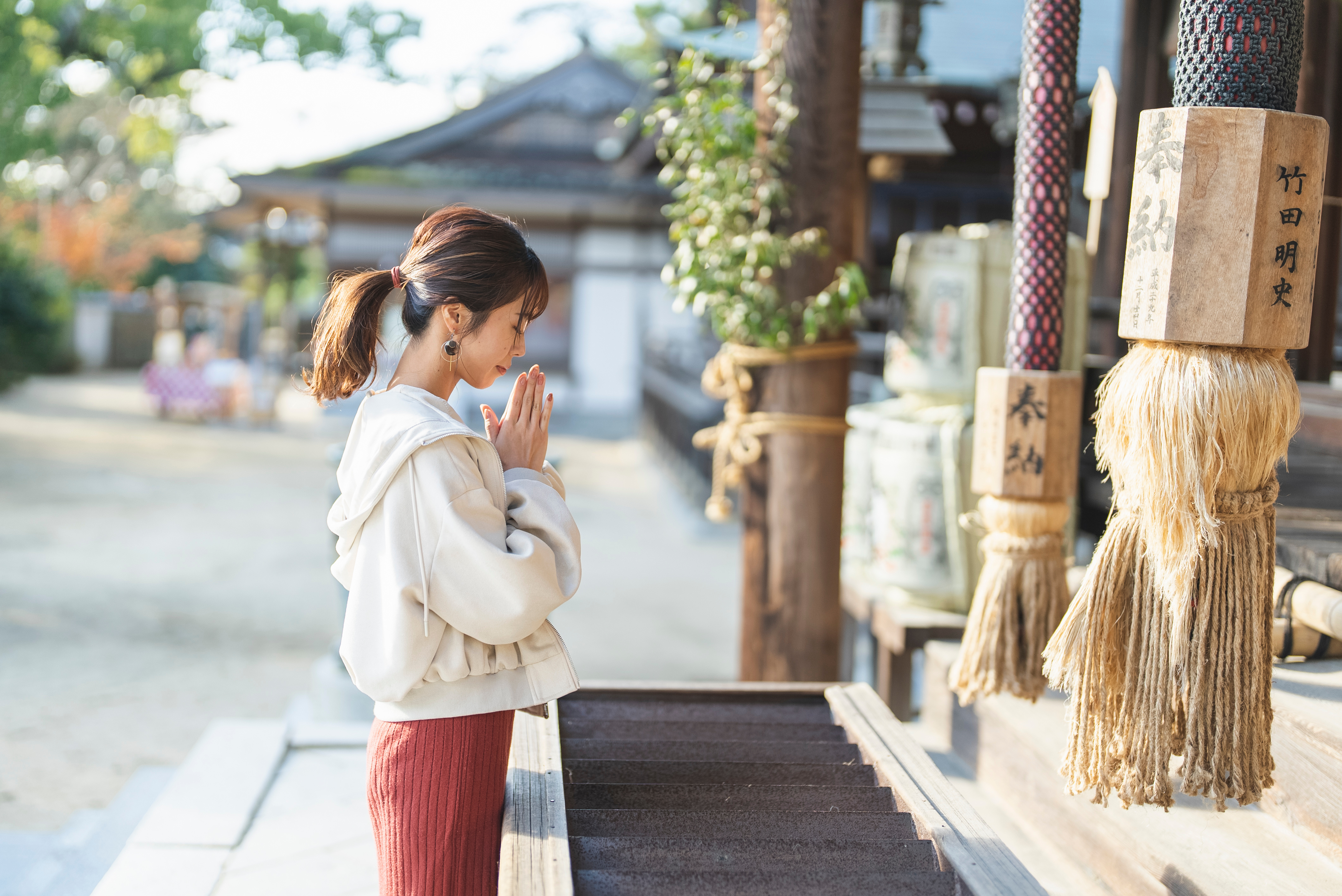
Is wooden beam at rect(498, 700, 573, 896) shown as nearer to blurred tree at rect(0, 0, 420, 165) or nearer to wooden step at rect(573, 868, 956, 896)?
wooden step at rect(573, 868, 956, 896)

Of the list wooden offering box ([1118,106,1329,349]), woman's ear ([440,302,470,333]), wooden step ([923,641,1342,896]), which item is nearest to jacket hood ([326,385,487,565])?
woman's ear ([440,302,470,333])

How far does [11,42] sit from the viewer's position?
9555 millimetres

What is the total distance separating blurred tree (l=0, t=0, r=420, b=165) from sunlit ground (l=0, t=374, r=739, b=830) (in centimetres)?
337

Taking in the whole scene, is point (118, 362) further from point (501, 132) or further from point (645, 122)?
point (645, 122)

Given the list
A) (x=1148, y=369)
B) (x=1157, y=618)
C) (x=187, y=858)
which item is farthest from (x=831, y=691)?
(x=187, y=858)

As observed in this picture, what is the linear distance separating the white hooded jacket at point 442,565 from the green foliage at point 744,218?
1.61 metres

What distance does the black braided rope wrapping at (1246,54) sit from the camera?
1.61 m

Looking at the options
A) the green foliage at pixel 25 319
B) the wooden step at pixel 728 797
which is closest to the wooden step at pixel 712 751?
the wooden step at pixel 728 797

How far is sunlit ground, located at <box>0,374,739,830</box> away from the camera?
4062mm

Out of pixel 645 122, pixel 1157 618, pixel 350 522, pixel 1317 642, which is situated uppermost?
pixel 645 122

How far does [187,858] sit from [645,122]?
2244 mm

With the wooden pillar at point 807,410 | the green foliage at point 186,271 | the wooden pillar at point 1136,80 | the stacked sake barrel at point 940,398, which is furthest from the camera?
the green foliage at point 186,271

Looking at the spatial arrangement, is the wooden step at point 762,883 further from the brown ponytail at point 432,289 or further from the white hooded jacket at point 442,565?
the brown ponytail at point 432,289

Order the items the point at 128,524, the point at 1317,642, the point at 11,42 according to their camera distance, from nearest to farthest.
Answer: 1. the point at 1317,642
2. the point at 128,524
3. the point at 11,42
